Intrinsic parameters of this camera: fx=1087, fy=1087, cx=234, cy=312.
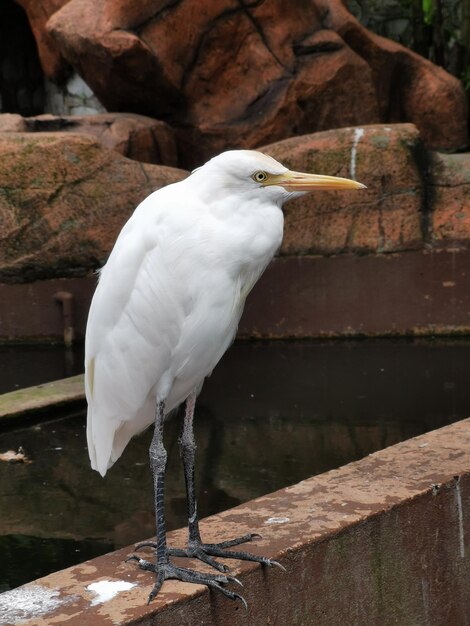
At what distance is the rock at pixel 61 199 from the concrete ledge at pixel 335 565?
4251 mm

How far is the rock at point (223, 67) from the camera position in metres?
8.98

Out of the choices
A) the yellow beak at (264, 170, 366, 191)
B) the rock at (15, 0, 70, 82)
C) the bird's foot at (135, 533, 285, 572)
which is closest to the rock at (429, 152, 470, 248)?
the rock at (15, 0, 70, 82)

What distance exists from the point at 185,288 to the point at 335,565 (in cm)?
88

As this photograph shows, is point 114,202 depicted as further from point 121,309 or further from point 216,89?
point 121,309

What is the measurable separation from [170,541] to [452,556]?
0.88m

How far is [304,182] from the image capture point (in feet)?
9.23

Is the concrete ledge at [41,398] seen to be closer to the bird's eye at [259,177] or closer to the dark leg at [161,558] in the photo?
the dark leg at [161,558]

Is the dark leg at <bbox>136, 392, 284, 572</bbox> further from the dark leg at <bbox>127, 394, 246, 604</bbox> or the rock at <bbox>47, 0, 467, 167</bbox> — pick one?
the rock at <bbox>47, 0, 467, 167</bbox>

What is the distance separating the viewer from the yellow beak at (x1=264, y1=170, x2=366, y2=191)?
2.79 metres

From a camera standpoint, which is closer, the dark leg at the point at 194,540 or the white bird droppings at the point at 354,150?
the dark leg at the point at 194,540

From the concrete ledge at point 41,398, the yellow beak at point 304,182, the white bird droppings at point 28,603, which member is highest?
the yellow beak at point 304,182

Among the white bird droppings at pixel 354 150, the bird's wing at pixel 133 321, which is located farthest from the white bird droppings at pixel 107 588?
the white bird droppings at pixel 354 150

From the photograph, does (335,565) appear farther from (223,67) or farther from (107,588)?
(223,67)

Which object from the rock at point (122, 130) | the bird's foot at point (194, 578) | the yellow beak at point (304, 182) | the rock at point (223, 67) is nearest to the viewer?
the bird's foot at point (194, 578)
